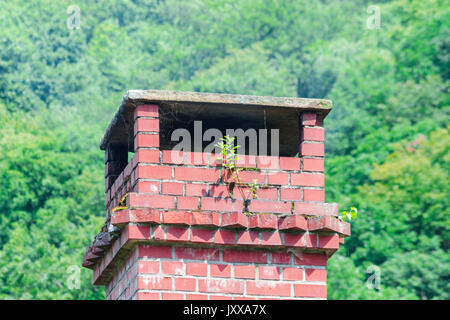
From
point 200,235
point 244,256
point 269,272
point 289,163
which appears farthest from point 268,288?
point 289,163

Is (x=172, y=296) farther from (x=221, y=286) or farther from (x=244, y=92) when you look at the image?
(x=244, y=92)

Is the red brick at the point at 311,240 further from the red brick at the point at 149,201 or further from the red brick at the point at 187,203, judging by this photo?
the red brick at the point at 149,201

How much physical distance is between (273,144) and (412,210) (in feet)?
95.9

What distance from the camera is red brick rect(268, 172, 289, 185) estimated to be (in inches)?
232

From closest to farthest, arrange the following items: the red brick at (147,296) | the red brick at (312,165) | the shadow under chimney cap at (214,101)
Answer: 1. the red brick at (147,296)
2. the shadow under chimney cap at (214,101)
3. the red brick at (312,165)

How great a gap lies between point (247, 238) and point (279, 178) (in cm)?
47

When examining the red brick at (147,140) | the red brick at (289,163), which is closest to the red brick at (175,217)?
the red brick at (147,140)

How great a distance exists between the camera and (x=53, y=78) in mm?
49312

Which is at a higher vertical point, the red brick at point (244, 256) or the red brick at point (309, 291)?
the red brick at point (244, 256)

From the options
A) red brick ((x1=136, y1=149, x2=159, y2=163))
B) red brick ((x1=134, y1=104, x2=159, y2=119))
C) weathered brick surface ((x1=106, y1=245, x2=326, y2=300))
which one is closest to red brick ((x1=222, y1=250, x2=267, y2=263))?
weathered brick surface ((x1=106, y1=245, x2=326, y2=300))

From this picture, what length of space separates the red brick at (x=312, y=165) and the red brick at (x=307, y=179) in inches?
1.5

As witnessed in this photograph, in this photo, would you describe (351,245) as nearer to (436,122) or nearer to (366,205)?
(366,205)

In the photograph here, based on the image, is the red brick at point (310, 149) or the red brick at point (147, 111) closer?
the red brick at point (147, 111)

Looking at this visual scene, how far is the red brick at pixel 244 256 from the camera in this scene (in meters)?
5.61
